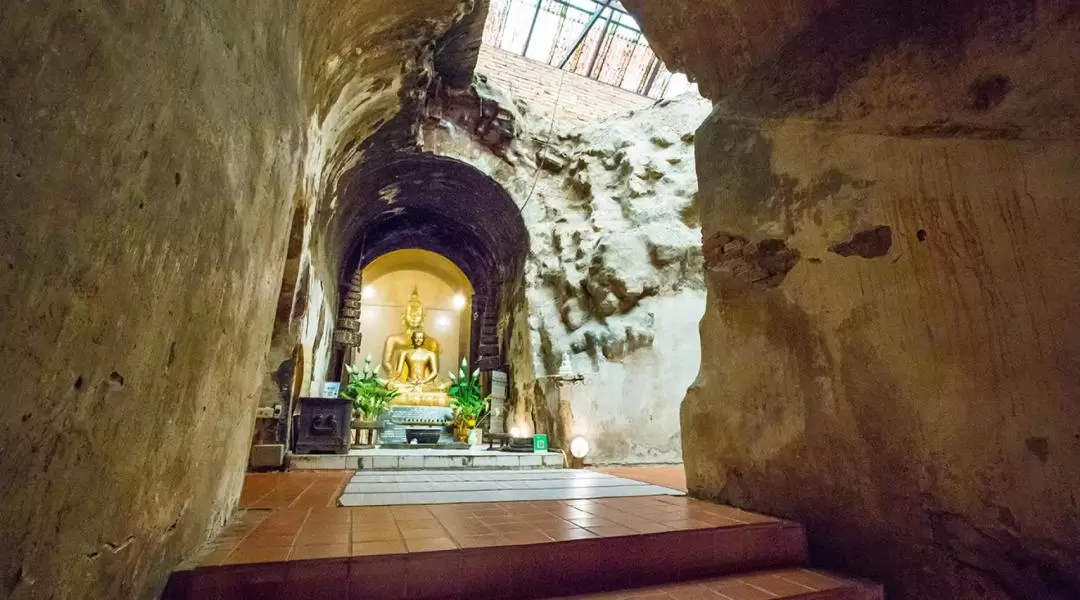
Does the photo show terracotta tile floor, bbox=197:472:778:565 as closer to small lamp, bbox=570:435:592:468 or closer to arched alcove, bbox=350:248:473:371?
small lamp, bbox=570:435:592:468

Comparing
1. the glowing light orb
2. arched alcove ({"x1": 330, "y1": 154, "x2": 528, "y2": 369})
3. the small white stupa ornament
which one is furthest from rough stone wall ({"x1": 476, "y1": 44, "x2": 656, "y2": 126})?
the glowing light orb

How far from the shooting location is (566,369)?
19.9 ft

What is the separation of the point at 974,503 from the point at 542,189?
21.1 ft

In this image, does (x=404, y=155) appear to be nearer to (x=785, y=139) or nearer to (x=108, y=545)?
(x=785, y=139)

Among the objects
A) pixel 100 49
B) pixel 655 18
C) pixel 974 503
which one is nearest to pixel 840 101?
pixel 655 18

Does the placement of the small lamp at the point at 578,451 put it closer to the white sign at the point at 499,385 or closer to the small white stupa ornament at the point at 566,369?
the small white stupa ornament at the point at 566,369

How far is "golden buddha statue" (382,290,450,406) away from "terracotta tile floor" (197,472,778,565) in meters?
7.85

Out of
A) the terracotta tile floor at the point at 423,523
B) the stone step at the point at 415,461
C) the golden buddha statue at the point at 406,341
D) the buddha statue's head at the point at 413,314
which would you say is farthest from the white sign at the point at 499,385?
the buddha statue's head at the point at 413,314

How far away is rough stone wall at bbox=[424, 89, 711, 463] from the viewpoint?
19.5 ft

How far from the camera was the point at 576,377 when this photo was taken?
5918 millimetres

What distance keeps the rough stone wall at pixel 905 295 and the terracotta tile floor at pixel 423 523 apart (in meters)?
0.48

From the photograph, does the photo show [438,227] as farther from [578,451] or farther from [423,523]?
[423,523]

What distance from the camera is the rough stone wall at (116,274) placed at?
0.84 metres

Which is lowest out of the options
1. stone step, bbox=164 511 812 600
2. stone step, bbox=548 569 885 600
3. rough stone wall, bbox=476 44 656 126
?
stone step, bbox=548 569 885 600
